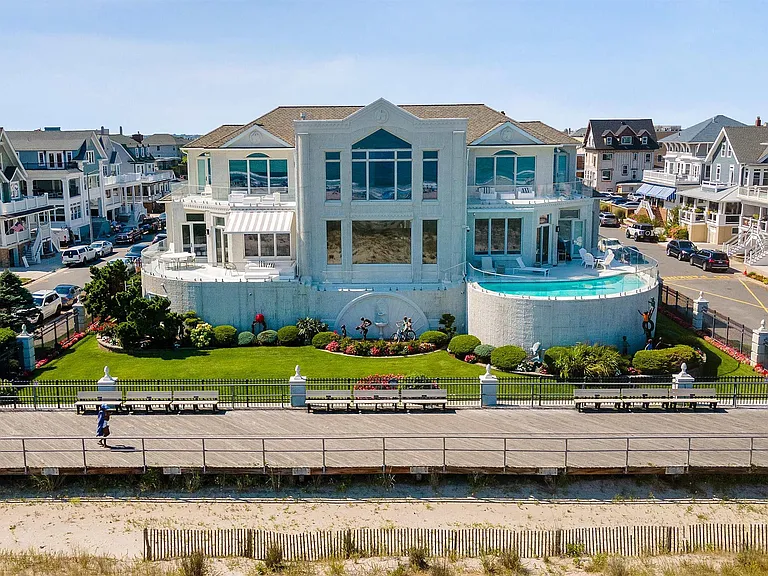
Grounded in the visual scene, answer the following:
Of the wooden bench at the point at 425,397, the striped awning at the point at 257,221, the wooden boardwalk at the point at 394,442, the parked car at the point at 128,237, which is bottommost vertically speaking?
the wooden boardwalk at the point at 394,442

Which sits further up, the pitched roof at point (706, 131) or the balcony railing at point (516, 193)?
the pitched roof at point (706, 131)

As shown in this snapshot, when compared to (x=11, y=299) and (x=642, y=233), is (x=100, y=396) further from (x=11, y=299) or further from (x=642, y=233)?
(x=642, y=233)

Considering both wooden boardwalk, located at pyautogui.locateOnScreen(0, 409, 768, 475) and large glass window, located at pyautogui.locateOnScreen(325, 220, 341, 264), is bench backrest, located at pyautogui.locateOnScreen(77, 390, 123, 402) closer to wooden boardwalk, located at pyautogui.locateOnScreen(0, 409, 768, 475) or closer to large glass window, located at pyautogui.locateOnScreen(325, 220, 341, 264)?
wooden boardwalk, located at pyautogui.locateOnScreen(0, 409, 768, 475)

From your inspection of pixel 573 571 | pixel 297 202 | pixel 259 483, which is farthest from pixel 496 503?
pixel 297 202

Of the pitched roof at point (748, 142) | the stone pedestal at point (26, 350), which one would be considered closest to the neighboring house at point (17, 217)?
the stone pedestal at point (26, 350)

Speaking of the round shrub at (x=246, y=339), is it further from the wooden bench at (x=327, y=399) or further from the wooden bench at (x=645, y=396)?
the wooden bench at (x=645, y=396)

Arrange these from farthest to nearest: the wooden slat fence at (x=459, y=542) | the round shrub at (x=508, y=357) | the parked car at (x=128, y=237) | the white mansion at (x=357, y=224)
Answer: the parked car at (x=128, y=237), the white mansion at (x=357, y=224), the round shrub at (x=508, y=357), the wooden slat fence at (x=459, y=542)

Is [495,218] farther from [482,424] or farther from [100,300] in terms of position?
[100,300]
